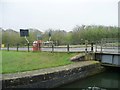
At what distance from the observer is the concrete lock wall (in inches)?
515

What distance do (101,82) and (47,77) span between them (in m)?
5.08

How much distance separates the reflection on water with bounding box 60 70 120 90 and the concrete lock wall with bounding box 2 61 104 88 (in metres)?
0.49

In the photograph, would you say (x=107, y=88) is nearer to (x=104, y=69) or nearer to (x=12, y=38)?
(x=104, y=69)

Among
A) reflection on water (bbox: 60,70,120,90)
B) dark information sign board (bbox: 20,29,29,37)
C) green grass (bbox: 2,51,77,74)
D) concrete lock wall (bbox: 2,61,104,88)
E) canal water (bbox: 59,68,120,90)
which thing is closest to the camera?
concrete lock wall (bbox: 2,61,104,88)

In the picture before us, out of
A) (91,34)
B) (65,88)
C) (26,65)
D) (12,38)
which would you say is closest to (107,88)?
(65,88)

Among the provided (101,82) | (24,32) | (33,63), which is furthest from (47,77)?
(24,32)

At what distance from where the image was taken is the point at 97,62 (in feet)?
69.2

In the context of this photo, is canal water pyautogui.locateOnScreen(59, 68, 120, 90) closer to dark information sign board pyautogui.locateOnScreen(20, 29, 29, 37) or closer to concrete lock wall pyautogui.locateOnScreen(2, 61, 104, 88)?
concrete lock wall pyautogui.locateOnScreen(2, 61, 104, 88)

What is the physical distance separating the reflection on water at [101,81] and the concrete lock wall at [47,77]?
0.49 m

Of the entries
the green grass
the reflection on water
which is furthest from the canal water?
the green grass

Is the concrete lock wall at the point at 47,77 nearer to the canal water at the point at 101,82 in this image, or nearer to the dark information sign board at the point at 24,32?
the canal water at the point at 101,82

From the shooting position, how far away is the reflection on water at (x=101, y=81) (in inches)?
644

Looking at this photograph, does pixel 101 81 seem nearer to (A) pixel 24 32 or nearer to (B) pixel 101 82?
(B) pixel 101 82

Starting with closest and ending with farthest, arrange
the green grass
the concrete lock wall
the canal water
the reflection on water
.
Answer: the concrete lock wall
the canal water
the green grass
the reflection on water
